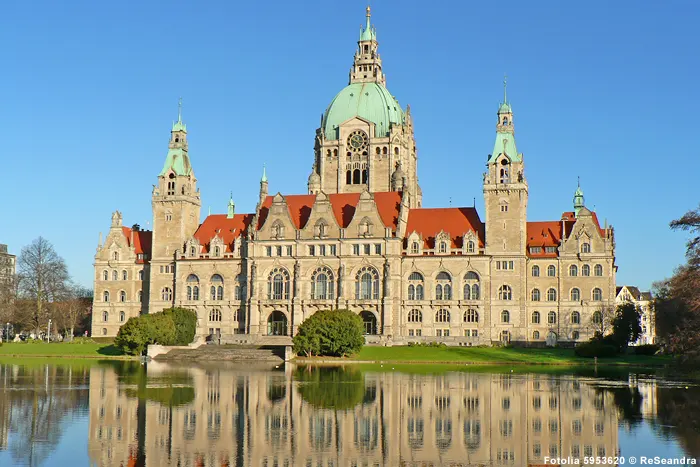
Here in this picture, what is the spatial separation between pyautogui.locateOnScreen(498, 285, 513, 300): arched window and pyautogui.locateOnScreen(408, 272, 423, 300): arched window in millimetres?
9117

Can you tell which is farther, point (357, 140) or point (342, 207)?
point (357, 140)

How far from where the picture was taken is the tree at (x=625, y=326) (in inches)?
3519

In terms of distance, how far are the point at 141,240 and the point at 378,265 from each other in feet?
118

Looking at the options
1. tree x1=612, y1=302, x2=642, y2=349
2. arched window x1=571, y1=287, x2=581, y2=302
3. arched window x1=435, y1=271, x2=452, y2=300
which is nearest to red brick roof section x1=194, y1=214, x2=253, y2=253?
arched window x1=435, y1=271, x2=452, y2=300

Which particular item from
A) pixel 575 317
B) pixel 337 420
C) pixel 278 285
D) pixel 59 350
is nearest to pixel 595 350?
pixel 575 317

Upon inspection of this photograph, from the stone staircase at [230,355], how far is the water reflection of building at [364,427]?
104 ft

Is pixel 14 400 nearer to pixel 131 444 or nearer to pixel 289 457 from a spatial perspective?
pixel 131 444

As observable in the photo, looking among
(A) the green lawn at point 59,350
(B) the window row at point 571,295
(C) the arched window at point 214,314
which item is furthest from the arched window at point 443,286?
(A) the green lawn at point 59,350

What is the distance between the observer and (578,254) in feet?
333

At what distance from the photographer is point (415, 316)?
4063 inches

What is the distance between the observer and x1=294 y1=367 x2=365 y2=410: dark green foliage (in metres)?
45.0

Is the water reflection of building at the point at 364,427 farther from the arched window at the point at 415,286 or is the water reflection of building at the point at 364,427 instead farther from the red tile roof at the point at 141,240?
the red tile roof at the point at 141,240

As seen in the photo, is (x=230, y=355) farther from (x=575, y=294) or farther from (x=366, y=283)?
(x=575, y=294)

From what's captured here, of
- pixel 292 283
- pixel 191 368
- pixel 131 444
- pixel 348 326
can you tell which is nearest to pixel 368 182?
pixel 292 283
